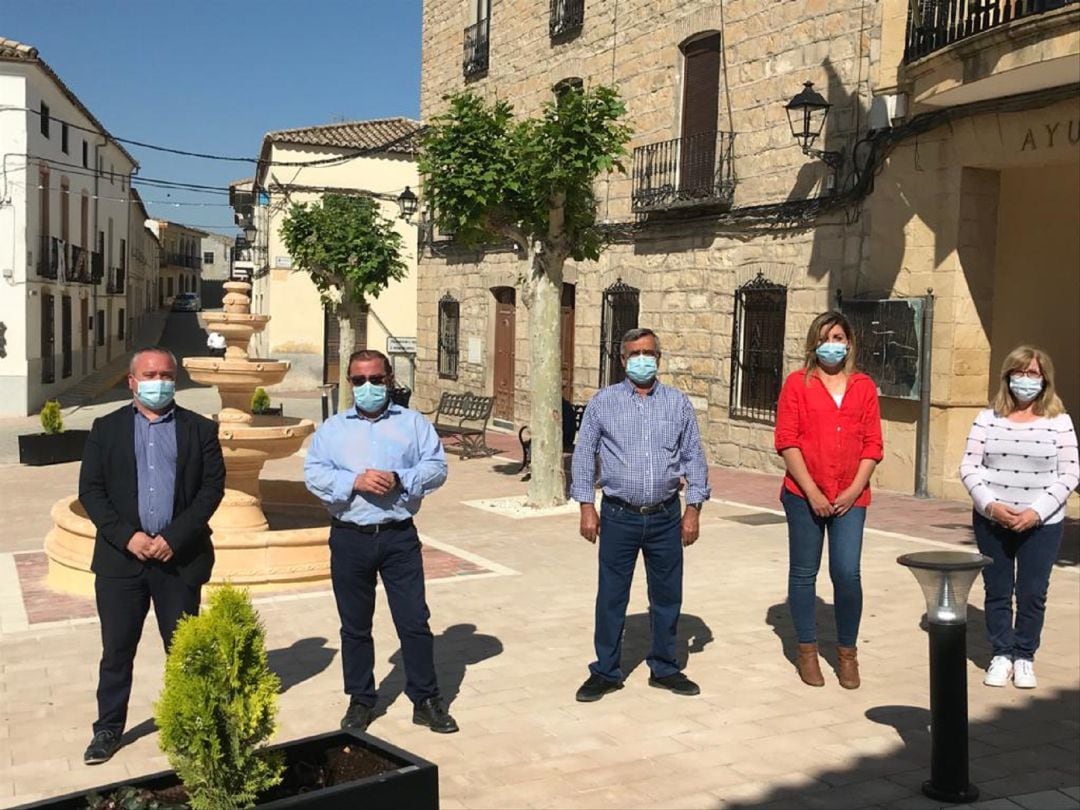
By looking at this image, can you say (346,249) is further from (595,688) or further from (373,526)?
(373,526)

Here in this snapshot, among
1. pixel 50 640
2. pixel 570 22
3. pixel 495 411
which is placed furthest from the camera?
pixel 495 411

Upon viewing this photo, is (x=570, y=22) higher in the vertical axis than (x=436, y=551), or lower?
higher

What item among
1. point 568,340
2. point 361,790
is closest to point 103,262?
point 568,340

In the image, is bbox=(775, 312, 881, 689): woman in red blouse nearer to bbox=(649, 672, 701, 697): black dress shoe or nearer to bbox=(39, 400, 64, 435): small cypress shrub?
bbox=(649, 672, 701, 697): black dress shoe

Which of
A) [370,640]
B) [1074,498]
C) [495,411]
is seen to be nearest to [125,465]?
[370,640]

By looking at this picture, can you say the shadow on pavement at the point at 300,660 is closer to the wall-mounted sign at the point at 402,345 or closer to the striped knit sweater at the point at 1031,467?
the striped knit sweater at the point at 1031,467

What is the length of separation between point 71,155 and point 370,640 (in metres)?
27.8

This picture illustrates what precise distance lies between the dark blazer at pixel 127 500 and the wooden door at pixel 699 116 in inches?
436

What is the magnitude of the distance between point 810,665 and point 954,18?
25.6ft

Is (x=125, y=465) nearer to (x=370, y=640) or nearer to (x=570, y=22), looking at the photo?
(x=370, y=640)

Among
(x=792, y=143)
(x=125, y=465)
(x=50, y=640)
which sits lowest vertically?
(x=50, y=640)

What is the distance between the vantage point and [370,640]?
4.76 meters

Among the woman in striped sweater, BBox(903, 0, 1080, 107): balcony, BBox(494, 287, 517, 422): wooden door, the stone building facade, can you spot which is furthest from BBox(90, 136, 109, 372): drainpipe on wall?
the woman in striped sweater

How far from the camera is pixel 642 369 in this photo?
16.9ft
